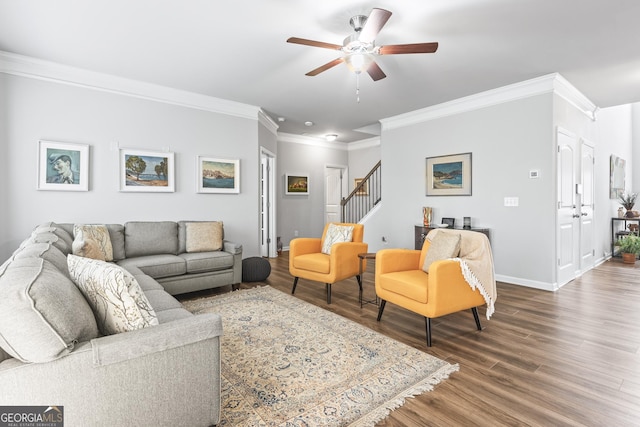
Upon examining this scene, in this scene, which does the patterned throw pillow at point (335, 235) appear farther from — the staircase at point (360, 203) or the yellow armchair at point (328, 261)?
the staircase at point (360, 203)

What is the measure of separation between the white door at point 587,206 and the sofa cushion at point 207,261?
5384 mm

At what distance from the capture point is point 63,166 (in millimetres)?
3734

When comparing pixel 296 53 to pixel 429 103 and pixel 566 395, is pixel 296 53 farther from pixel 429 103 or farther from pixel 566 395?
pixel 566 395

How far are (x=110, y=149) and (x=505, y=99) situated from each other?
540 centimetres

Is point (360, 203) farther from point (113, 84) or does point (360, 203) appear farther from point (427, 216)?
point (113, 84)

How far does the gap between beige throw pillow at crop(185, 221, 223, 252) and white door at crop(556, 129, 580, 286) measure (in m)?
4.54

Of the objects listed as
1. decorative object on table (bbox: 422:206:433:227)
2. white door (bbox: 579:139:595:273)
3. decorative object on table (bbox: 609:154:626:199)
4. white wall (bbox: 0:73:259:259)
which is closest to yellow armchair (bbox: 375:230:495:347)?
decorative object on table (bbox: 422:206:433:227)

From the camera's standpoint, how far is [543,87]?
4.06 m

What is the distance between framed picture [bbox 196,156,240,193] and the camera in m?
4.74

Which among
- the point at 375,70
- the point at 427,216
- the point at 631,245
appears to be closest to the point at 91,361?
the point at 375,70

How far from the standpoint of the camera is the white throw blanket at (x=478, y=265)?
2.62 m

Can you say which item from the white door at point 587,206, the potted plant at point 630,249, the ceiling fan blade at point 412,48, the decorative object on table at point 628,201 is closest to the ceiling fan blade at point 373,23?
the ceiling fan blade at point 412,48

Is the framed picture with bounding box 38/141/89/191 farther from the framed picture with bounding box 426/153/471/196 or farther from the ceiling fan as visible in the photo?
the framed picture with bounding box 426/153/471/196

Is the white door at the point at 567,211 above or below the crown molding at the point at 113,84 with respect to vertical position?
below
